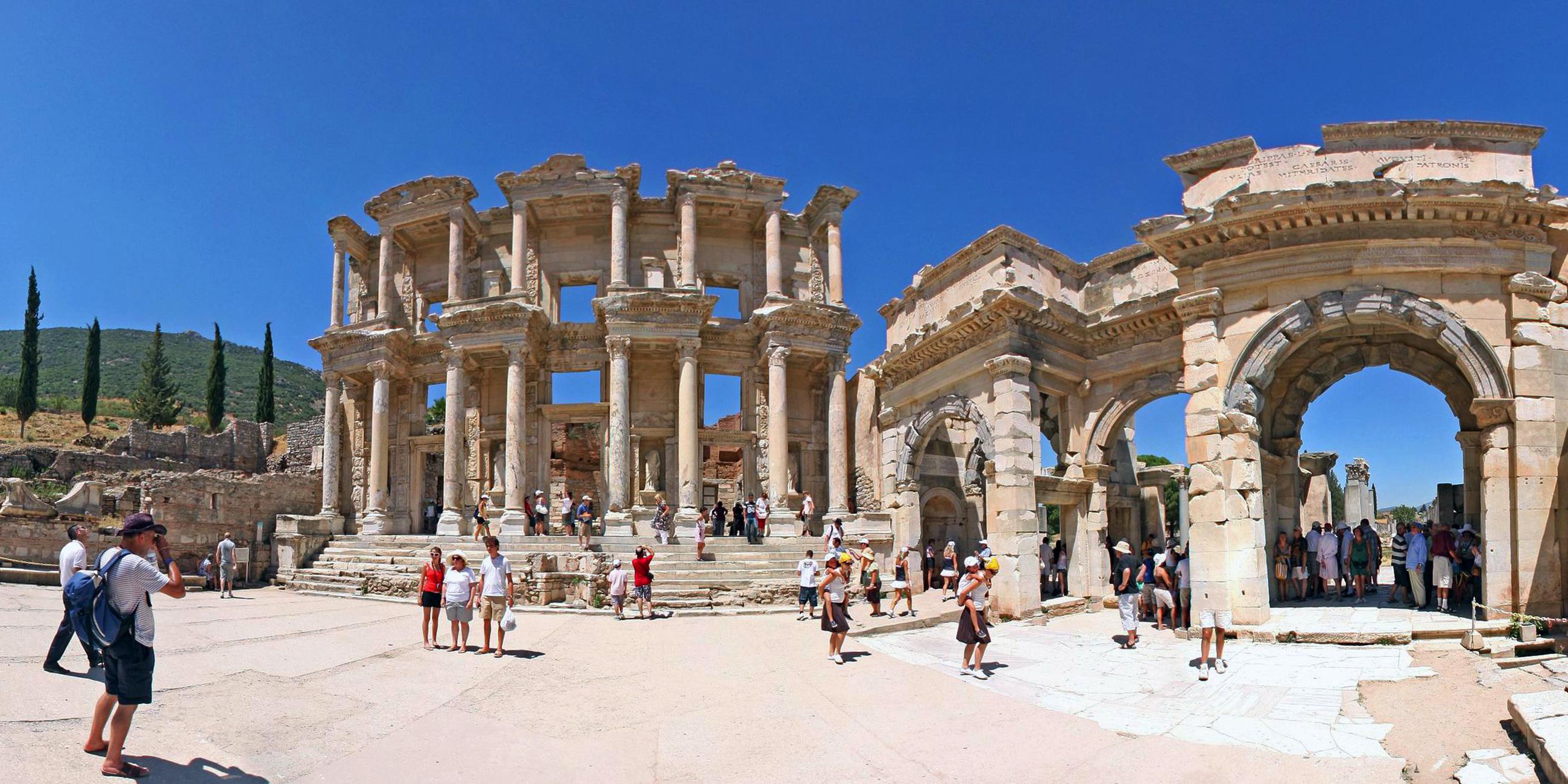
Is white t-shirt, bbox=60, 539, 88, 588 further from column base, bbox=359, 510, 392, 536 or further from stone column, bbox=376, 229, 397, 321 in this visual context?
stone column, bbox=376, 229, 397, 321

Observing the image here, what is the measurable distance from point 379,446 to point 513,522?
632cm

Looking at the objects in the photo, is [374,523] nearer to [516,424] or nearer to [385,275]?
[516,424]

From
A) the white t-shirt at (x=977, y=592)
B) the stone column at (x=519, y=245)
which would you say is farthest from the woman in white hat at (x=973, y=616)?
the stone column at (x=519, y=245)

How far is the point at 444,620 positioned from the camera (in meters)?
14.7

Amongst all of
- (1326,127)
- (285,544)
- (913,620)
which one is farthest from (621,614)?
Answer: (1326,127)

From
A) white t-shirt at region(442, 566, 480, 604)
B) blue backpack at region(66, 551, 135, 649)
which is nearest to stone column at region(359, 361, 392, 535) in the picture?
white t-shirt at region(442, 566, 480, 604)

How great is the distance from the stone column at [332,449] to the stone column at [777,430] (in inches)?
542

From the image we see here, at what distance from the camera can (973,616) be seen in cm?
1036

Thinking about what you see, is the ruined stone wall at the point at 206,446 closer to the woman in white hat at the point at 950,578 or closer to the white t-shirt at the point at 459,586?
the white t-shirt at the point at 459,586

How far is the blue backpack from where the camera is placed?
5.25 meters

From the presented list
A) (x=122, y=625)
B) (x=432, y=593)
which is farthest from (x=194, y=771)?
(x=432, y=593)

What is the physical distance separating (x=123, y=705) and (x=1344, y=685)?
10547mm

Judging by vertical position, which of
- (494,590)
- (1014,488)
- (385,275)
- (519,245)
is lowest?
(494,590)

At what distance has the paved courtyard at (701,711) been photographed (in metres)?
6.61
